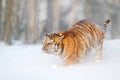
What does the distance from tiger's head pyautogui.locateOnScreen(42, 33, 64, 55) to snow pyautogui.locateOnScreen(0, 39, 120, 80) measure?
20 cm

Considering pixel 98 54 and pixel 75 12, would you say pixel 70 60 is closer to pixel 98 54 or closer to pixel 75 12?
pixel 98 54

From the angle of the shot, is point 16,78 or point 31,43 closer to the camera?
point 16,78

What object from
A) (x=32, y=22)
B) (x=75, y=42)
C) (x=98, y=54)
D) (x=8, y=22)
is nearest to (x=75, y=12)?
(x=32, y=22)

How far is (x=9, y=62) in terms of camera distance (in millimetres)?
5645

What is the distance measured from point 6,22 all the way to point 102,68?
116 inches

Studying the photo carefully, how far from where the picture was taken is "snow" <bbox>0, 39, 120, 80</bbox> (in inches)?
192

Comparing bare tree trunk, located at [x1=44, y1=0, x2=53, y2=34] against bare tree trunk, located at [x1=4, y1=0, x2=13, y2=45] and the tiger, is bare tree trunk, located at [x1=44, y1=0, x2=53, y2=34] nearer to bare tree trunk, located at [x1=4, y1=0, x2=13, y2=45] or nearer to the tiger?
bare tree trunk, located at [x1=4, y1=0, x2=13, y2=45]

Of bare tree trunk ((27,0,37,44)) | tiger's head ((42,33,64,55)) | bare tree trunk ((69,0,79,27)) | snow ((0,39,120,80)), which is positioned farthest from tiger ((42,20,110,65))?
bare tree trunk ((69,0,79,27))

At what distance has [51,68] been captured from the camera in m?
5.18

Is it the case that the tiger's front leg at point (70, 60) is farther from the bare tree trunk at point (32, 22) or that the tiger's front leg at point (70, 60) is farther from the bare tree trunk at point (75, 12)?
the bare tree trunk at point (75, 12)

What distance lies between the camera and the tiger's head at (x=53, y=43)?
201 inches

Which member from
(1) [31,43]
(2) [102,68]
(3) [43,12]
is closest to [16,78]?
(2) [102,68]

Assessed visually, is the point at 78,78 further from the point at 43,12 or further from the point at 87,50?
the point at 43,12

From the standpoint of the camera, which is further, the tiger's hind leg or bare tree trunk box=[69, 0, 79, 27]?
bare tree trunk box=[69, 0, 79, 27]
